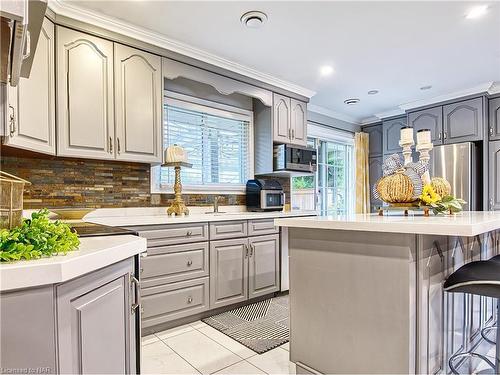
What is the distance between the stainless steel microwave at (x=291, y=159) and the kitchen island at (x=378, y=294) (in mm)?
1953

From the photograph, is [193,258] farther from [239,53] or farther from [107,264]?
[239,53]

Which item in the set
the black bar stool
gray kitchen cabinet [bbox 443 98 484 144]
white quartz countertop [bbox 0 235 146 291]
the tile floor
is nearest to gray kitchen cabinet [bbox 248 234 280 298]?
the tile floor

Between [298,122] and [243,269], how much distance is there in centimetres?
205

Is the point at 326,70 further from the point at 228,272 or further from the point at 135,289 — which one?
the point at 135,289

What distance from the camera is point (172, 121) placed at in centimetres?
325

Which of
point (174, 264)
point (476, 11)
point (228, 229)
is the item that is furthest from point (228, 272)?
point (476, 11)

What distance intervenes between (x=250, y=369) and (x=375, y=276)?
1.00 metres

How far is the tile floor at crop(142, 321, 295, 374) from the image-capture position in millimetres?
1897

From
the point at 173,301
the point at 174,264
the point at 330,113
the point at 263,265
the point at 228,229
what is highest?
the point at 330,113

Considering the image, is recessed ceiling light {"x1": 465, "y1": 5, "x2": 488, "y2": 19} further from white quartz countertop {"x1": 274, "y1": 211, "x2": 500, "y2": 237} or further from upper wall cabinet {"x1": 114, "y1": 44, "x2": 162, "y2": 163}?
upper wall cabinet {"x1": 114, "y1": 44, "x2": 162, "y2": 163}

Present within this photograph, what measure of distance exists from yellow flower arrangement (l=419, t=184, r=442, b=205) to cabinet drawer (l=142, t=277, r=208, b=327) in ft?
5.83

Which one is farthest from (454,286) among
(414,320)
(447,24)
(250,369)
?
(447,24)

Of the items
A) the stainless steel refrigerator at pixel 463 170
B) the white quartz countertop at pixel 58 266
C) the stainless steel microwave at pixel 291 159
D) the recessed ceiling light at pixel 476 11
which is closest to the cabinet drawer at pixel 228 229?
the stainless steel microwave at pixel 291 159

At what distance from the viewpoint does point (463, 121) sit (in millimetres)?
4238
